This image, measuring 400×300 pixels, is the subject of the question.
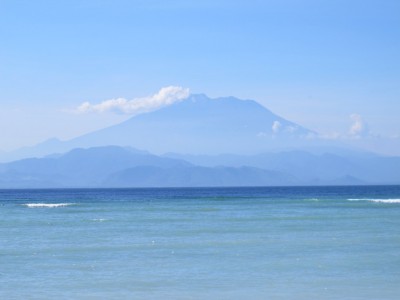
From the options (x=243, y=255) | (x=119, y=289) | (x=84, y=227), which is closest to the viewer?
(x=119, y=289)

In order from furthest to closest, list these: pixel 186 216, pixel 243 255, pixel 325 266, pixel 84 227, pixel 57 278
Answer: pixel 186 216 → pixel 84 227 → pixel 243 255 → pixel 325 266 → pixel 57 278

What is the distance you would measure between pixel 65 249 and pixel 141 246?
307 cm

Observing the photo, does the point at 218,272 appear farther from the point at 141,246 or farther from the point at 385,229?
the point at 385,229

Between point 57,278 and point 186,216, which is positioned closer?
point 57,278

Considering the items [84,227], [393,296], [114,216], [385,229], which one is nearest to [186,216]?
[114,216]

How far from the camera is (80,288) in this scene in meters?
20.4

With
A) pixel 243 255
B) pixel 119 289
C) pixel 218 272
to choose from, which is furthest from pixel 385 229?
pixel 119 289

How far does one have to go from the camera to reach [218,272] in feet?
74.1

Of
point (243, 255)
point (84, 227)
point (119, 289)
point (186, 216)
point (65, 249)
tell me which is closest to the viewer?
point (119, 289)

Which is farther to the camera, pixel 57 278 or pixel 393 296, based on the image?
pixel 57 278

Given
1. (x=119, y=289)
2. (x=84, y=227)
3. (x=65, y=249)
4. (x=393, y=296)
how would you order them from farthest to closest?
(x=84, y=227), (x=65, y=249), (x=119, y=289), (x=393, y=296)

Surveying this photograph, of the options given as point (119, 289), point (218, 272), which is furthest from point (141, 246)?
point (119, 289)

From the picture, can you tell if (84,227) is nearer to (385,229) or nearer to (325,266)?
(385,229)

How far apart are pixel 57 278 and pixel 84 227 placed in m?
17.6
